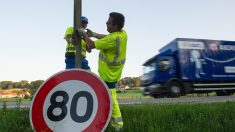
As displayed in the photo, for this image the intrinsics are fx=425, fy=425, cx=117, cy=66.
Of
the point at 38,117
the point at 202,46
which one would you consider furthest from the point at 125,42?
the point at 202,46

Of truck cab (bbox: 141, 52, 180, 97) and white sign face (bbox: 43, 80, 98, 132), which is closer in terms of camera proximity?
white sign face (bbox: 43, 80, 98, 132)

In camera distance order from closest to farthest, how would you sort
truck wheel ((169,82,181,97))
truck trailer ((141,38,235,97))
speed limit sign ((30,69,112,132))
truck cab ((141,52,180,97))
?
speed limit sign ((30,69,112,132)) → truck cab ((141,52,180,97)) → truck trailer ((141,38,235,97)) → truck wheel ((169,82,181,97))

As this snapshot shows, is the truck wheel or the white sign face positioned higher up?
the truck wheel

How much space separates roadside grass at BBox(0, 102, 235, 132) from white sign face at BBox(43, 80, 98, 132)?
7.25 feet

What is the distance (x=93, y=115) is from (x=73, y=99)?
202 mm

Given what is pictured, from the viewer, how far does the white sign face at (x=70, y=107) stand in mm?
3266

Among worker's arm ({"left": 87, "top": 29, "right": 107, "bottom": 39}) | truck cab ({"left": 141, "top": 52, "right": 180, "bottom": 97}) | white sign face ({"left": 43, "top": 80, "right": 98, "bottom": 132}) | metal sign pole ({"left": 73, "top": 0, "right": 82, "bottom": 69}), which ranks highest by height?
truck cab ({"left": 141, "top": 52, "right": 180, "bottom": 97})

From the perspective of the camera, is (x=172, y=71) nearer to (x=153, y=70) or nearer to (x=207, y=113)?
(x=153, y=70)

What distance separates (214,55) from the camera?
82.5ft

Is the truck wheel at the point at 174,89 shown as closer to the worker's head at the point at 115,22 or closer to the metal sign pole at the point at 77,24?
the worker's head at the point at 115,22

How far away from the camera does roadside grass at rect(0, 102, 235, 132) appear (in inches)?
235

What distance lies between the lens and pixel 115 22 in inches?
216

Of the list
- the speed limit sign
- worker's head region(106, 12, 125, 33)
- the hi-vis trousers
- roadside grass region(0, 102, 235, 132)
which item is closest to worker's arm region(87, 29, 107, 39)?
worker's head region(106, 12, 125, 33)

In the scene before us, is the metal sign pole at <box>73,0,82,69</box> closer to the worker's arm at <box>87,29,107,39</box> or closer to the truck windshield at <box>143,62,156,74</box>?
the worker's arm at <box>87,29,107,39</box>
